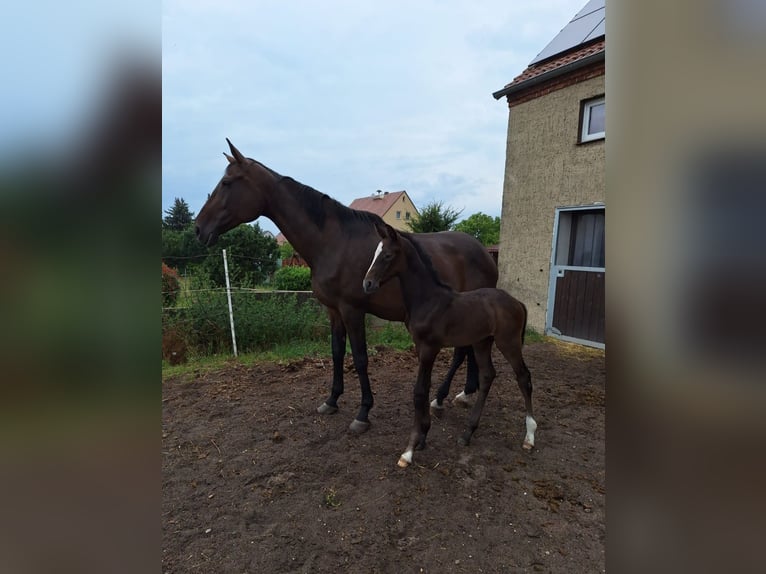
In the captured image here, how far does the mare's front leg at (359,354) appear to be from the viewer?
341 cm

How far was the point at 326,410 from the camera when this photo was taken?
12.4 ft

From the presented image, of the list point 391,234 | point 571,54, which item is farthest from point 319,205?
point 571,54

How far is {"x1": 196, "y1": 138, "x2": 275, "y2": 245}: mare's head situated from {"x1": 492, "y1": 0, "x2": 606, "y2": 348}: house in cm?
560

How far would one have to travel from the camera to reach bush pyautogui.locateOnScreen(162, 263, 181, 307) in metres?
6.32

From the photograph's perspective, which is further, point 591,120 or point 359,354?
point 591,120

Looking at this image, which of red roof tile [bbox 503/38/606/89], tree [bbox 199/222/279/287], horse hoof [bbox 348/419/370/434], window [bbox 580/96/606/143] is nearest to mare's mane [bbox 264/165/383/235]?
horse hoof [bbox 348/419/370/434]

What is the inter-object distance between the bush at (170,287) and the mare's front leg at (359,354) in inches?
160

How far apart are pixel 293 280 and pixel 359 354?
9.10m

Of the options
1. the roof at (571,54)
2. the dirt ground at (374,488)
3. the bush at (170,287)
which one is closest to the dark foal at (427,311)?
the dirt ground at (374,488)

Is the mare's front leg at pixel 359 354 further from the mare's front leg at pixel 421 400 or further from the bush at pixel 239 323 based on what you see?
the bush at pixel 239 323

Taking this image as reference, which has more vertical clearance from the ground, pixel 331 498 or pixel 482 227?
pixel 482 227
